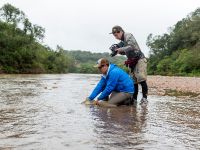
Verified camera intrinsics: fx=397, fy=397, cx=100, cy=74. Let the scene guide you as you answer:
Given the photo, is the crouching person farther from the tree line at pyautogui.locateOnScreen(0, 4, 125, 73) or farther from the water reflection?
the tree line at pyautogui.locateOnScreen(0, 4, 125, 73)

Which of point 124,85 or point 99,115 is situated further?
point 124,85

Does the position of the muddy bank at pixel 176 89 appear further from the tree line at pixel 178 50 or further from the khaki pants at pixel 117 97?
the tree line at pixel 178 50

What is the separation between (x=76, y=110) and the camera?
7863 millimetres

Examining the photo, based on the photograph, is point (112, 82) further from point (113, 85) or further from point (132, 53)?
point (132, 53)

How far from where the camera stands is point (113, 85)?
8555mm

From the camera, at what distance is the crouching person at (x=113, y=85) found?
8.55m

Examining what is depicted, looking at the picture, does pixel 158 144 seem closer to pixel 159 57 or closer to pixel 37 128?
pixel 37 128

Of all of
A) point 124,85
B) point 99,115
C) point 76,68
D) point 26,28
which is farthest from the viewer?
point 76,68

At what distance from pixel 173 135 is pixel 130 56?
4493 mm

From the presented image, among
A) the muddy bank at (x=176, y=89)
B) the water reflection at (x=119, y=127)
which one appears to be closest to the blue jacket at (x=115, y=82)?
the water reflection at (x=119, y=127)

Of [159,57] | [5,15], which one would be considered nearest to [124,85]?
[5,15]

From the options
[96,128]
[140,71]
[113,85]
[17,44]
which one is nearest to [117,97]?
[113,85]

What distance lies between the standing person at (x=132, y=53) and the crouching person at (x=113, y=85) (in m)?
0.76

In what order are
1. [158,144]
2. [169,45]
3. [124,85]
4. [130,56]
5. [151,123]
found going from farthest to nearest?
[169,45]
[130,56]
[124,85]
[151,123]
[158,144]
